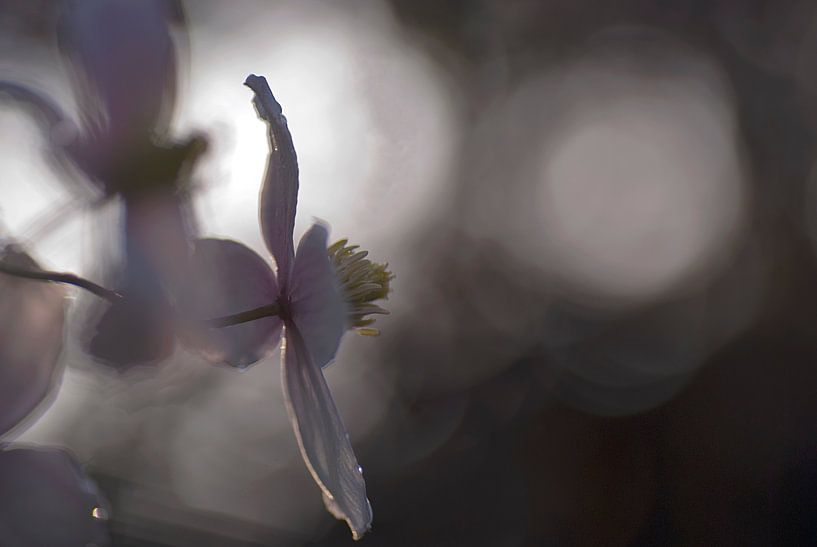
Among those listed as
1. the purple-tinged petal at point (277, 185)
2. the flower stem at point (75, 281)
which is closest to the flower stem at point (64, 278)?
the flower stem at point (75, 281)

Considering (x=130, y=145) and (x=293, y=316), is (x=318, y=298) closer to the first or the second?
(x=293, y=316)

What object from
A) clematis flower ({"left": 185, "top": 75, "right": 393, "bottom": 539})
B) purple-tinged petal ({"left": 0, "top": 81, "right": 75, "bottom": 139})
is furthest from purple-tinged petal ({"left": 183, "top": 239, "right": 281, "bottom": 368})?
purple-tinged petal ({"left": 0, "top": 81, "right": 75, "bottom": 139})

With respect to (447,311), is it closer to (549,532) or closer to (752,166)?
(549,532)

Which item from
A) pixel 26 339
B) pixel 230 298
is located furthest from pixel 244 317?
pixel 26 339

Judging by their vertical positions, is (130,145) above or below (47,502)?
above

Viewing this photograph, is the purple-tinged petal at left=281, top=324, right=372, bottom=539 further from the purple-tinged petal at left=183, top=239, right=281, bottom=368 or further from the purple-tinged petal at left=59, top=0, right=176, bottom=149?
the purple-tinged petal at left=59, top=0, right=176, bottom=149

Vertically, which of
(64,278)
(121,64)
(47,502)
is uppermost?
(121,64)

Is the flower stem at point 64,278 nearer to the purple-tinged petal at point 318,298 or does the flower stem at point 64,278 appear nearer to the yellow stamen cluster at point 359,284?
the purple-tinged petal at point 318,298

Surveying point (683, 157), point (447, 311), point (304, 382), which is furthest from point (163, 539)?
point (683, 157)
